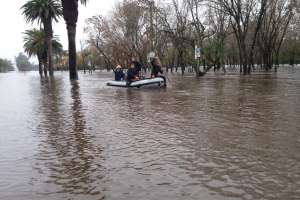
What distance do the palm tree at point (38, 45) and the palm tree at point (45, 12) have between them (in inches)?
471

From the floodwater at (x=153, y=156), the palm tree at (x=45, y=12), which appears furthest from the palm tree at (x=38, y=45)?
the floodwater at (x=153, y=156)

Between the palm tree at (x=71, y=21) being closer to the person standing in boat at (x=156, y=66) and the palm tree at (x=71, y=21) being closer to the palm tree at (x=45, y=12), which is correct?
the person standing in boat at (x=156, y=66)

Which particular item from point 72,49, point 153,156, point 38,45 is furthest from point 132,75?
point 38,45

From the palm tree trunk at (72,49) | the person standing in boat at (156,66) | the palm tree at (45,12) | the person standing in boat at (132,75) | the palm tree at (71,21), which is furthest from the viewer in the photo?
the palm tree at (45,12)

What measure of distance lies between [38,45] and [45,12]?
17.1m

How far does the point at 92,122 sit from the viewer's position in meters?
8.40

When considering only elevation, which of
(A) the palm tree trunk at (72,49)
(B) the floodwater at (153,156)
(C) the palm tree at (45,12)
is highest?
(C) the palm tree at (45,12)

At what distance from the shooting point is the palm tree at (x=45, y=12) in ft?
187

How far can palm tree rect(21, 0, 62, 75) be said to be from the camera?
56906 mm

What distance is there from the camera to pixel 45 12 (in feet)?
186

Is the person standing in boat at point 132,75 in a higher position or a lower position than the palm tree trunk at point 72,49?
lower

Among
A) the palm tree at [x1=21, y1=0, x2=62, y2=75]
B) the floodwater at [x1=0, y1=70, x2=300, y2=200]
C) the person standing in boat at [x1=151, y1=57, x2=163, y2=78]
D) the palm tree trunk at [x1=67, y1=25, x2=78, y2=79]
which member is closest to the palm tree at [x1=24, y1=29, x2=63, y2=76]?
the palm tree at [x1=21, y1=0, x2=62, y2=75]

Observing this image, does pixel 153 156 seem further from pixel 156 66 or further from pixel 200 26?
pixel 200 26

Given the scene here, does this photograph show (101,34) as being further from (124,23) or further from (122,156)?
(122,156)
